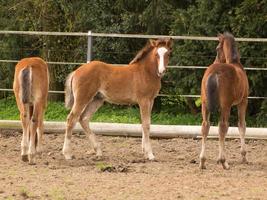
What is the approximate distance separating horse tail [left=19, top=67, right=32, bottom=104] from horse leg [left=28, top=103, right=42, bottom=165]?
209 mm

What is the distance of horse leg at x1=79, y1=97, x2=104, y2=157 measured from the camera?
33.4ft

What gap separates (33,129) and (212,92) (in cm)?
242

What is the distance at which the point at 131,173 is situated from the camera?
859 centimetres

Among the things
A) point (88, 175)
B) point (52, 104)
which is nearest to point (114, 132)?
point (88, 175)

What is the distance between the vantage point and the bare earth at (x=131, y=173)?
7227 millimetres

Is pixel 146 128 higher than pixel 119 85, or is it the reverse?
pixel 119 85

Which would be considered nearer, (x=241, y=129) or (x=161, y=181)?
(x=161, y=181)

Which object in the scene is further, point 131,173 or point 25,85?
point 25,85

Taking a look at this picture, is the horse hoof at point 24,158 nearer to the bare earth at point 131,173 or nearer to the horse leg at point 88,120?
the bare earth at point 131,173

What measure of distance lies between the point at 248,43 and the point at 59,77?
609 cm

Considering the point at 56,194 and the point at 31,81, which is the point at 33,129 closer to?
the point at 31,81

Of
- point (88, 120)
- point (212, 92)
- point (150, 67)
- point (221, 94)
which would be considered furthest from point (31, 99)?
point (221, 94)

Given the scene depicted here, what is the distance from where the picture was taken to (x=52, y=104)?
17984 mm

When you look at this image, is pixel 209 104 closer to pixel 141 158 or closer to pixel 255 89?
pixel 141 158
